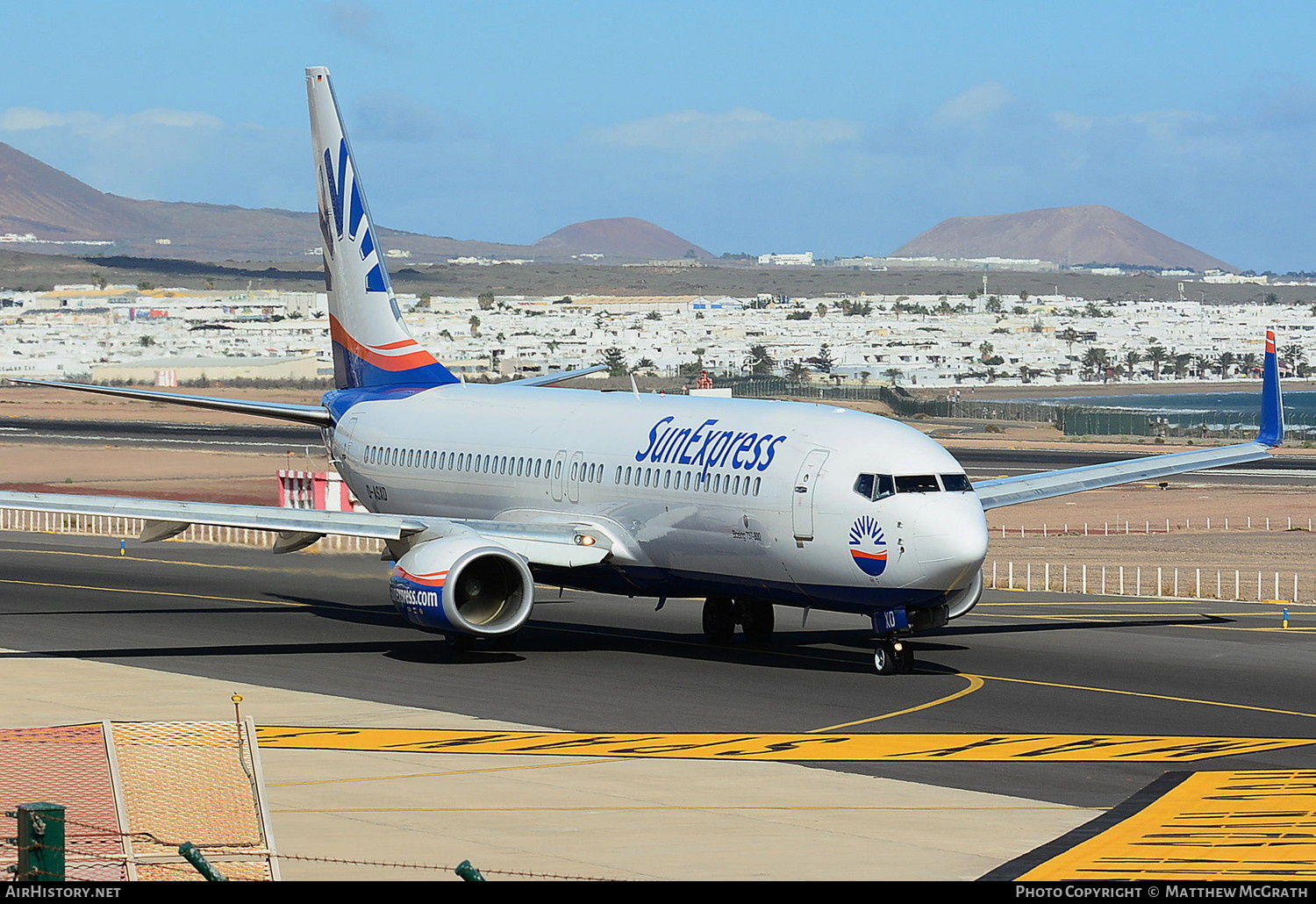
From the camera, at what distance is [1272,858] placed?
19141mm

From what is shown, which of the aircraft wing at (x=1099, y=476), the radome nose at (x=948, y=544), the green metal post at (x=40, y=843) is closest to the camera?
the green metal post at (x=40, y=843)

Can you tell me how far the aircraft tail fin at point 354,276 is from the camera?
160 ft

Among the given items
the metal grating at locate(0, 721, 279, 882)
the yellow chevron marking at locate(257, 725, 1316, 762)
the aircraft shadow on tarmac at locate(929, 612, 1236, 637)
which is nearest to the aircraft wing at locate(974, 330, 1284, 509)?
the aircraft shadow on tarmac at locate(929, 612, 1236, 637)

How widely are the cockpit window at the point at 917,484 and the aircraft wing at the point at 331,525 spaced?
24.0 ft

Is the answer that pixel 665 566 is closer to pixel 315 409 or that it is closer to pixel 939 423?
pixel 315 409

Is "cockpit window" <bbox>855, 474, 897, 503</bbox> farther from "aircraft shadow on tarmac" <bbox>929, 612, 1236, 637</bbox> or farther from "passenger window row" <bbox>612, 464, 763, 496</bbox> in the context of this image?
"aircraft shadow on tarmac" <bbox>929, 612, 1236, 637</bbox>

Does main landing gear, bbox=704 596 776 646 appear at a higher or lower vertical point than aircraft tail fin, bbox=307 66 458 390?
lower

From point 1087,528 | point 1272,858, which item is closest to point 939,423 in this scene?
point 1087,528

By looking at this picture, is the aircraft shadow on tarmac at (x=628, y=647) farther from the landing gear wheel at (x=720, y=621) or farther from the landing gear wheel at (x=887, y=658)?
the landing gear wheel at (x=887, y=658)

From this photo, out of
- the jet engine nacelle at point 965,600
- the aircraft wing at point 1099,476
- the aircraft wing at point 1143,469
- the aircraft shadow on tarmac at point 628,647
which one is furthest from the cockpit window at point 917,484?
the aircraft wing at point 1143,469

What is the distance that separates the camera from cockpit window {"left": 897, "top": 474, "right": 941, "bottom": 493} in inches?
1314

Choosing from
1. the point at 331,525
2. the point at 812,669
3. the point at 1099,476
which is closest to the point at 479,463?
the point at 331,525

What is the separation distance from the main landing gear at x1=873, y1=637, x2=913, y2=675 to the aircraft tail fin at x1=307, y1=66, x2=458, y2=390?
1716cm
